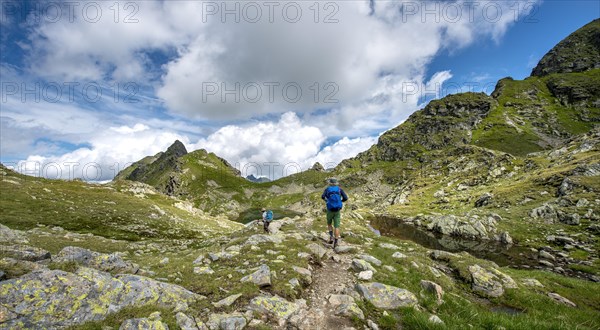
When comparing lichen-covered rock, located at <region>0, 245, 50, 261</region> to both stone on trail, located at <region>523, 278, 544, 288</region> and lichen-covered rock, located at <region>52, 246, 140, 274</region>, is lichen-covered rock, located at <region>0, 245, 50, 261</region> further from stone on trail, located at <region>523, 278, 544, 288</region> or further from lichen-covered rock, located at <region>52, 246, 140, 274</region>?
stone on trail, located at <region>523, 278, 544, 288</region>

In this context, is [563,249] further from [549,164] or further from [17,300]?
[549,164]

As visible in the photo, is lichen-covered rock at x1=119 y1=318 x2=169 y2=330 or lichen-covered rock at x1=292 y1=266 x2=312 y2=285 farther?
lichen-covered rock at x1=292 y1=266 x2=312 y2=285

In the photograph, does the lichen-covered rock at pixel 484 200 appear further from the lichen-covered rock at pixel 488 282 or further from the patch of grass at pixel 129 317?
the patch of grass at pixel 129 317

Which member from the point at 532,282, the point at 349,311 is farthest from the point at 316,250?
the point at 532,282

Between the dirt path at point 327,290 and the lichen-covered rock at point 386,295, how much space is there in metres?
1.04

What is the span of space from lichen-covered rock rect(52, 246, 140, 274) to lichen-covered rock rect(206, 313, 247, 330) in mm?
6159

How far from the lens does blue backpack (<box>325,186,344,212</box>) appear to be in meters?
18.5

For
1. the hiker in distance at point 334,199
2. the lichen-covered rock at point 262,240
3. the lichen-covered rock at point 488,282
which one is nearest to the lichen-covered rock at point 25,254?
the lichen-covered rock at point 262,240

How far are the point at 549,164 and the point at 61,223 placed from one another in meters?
148

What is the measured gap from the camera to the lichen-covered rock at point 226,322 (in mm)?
8320

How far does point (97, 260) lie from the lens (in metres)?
12.3

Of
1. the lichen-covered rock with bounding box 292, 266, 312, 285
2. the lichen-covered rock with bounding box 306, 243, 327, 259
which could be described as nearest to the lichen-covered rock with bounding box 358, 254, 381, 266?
the lichen-covered rock with bounding box 306, 243, 327, 259

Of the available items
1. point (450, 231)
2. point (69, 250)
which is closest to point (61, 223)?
point (69, 250)

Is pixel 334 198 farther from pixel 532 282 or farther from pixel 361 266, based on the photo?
pixel 532 282
